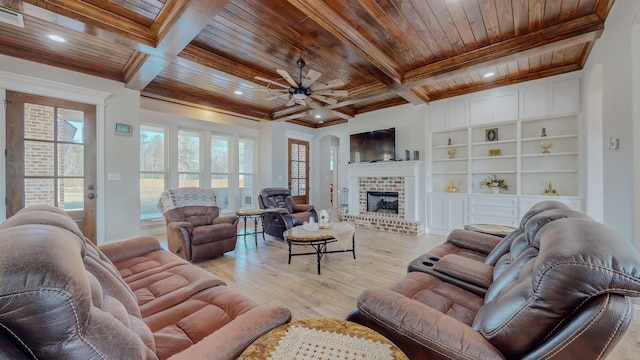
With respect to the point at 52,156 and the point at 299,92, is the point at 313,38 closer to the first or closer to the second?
the point at 299,92

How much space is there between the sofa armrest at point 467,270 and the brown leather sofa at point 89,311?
1232 mm

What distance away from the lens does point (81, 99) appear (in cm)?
380

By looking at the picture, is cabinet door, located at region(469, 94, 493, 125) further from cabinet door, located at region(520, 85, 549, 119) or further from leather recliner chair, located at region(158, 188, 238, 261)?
leather recliner chair, located at region(158, 188, 238, 261)

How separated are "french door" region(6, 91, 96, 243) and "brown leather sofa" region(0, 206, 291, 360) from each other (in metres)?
2.89

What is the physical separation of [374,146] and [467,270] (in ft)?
14.9

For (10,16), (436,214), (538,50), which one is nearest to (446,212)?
(436,214)

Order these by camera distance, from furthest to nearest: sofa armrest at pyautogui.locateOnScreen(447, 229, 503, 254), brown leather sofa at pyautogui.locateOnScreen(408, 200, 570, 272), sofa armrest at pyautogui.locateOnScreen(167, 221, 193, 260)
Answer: sofa armrest at pyautogui.locateOnScreen(167, 221, 193, 260)
sofa armrest at pyautogui.locateOnScreen(447, 229, 503, 254)
brown leather sofa at pyautogui.locateOnScreen(408, 200, 570, 272)

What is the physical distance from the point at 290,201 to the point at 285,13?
3643 millimetres

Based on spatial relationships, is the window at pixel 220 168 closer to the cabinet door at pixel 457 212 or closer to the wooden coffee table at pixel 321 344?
the cabinet door at pixel 457 212

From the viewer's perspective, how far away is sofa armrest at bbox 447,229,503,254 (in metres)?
2.40

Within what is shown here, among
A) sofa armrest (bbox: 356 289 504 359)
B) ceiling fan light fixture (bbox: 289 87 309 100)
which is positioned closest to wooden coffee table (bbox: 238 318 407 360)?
sofa armrest (bbox: 356 289 504 359)

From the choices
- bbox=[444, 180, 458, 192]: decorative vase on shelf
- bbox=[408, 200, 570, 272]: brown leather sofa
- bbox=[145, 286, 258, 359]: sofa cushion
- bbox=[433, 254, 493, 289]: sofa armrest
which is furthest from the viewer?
bbox=[444, 180, 458, 192]: decorative vase on shelf

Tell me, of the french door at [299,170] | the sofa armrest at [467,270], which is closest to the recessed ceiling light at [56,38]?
the sofa armrest at [467,270]

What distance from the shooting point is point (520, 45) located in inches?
122
